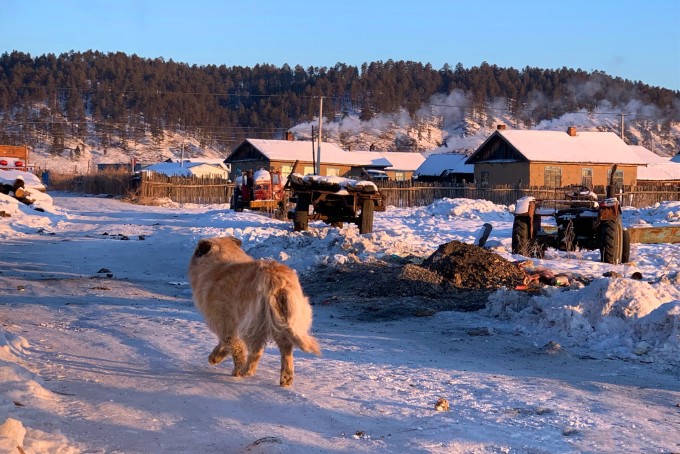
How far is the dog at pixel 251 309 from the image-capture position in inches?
254

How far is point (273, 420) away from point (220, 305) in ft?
5.04

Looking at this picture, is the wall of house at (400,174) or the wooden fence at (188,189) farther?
the wall of house at (400,174)

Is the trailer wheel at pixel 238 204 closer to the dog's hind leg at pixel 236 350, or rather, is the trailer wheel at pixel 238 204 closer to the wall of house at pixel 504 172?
the wall of house at pixel 504 172

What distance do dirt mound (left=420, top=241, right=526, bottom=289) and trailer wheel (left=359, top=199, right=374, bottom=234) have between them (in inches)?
303

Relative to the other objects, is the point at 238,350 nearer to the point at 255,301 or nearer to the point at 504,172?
the point at 255,301

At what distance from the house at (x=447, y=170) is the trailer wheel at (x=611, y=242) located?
185ft

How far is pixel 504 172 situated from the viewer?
5844 centimetres

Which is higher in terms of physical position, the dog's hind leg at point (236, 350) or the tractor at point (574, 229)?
the tractor at point (574, 229)

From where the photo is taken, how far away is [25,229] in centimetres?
2638

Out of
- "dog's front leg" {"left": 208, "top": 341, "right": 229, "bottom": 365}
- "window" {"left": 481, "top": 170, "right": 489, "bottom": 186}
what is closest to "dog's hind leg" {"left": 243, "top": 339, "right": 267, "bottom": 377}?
"dog's front leg" {"left": 208, "top": 341, "right": 229, "bottom": 365}

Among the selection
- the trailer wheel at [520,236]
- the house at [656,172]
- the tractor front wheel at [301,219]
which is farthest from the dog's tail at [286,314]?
the house at [656,172]

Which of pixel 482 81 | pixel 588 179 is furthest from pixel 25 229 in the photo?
pixel 482 81

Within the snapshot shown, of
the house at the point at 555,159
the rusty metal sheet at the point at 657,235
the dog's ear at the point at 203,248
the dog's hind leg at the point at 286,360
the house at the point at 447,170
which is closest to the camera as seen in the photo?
the dog's hind leg at the point at 286,360

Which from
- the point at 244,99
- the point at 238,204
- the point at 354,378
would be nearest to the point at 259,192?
A: the point at 238,204
